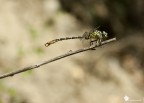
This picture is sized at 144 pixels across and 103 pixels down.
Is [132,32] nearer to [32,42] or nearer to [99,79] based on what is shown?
[99,79]

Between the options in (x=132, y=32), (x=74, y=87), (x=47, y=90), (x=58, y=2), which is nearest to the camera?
(x=47, y=90)

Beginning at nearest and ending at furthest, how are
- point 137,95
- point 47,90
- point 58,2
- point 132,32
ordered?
point 47,90, point 137,95, point 58,2, point 132,32

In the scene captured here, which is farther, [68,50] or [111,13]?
Result: [111,13]

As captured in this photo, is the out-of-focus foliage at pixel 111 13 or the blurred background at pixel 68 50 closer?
the blurred background at pixel 68 50

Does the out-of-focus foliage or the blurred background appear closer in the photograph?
the blurred background

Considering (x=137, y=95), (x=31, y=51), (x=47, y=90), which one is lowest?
(x=137, y=95)

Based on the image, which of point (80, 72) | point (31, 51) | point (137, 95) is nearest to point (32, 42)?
point (31, 51)

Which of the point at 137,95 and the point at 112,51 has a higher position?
the point at 112,51

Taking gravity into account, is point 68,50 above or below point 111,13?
below
